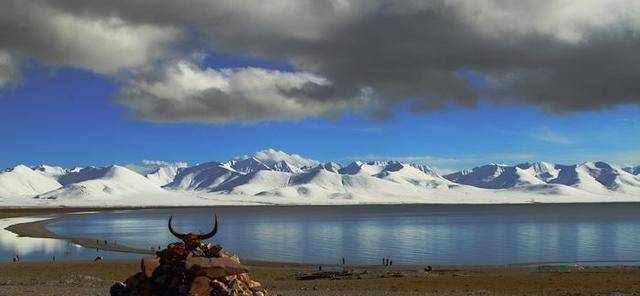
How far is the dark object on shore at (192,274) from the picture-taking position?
79.6 feet

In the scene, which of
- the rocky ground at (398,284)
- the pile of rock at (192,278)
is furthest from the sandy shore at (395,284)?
the pile of rock at (192,278)

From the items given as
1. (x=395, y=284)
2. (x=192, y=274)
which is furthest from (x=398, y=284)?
(x=192, y=274)

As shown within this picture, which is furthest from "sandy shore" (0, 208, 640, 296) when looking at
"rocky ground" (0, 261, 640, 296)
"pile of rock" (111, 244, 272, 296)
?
"pile of rock" (111, 244, 272, 296)

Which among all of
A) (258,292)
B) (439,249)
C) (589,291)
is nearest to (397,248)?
(439,249)

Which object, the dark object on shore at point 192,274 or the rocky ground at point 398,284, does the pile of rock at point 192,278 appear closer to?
the dark object on shore at point 192,274

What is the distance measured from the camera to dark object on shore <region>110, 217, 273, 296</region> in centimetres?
2427

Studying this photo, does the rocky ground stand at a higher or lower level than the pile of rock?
lower

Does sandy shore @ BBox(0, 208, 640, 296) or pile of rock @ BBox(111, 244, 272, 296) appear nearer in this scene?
pile of rock @ BBox(111, 244, 272, 296)

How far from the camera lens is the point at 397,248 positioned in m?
98.9

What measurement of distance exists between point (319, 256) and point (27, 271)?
38174 mm

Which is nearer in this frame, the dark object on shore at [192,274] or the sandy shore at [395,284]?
the dark object on shore at [192,274]

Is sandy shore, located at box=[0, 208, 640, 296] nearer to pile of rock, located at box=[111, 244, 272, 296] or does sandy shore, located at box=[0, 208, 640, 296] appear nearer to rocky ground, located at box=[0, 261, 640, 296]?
rocky ground, located at box=[0, 261, 640, 296]

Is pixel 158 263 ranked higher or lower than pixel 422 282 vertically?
higher

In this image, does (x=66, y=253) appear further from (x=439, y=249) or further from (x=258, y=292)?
(x=258, y=292)
